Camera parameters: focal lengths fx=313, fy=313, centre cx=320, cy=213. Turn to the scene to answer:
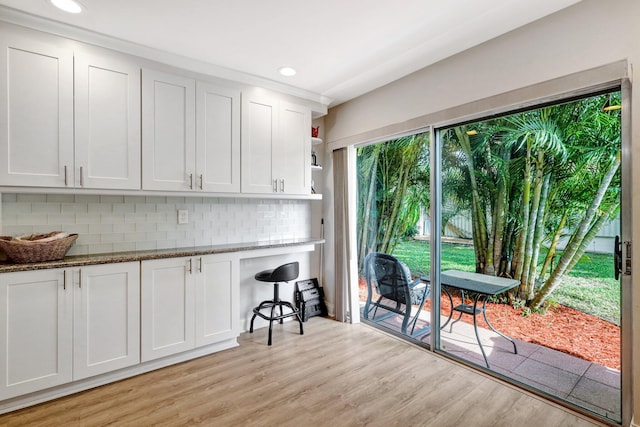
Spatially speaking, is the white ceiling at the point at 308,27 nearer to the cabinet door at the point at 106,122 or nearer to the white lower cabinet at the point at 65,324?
the cabinet door at the point at 106,122

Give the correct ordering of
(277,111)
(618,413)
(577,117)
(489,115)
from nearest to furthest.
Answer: (618,413)
(577,117)
(489,115)
(277,111)

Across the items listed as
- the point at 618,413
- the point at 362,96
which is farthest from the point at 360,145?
the point at 618,413

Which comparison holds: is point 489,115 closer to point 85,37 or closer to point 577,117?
point 577,117

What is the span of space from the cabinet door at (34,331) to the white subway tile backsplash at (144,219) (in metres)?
0.48

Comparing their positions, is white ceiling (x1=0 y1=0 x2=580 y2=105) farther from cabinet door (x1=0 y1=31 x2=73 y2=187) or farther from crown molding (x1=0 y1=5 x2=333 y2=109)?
cabinet door (x1=0 y1=31 x2=73 y2=187)

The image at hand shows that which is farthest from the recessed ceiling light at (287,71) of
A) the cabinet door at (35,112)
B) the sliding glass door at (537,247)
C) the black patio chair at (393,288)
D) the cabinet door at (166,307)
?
the black patio chair at (393,288)

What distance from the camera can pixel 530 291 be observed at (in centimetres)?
227

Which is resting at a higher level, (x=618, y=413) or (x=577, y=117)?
(x=577, y=117)

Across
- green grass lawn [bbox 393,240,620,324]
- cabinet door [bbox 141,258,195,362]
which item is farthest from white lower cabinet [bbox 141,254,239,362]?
green grass lawn [bbox 393,240,620,324]

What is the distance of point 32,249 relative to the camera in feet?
6.76

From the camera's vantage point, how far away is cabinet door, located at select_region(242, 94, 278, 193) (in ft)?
10.0

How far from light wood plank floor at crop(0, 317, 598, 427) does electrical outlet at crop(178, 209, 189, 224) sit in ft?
4.11

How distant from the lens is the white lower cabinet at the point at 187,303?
247 cm

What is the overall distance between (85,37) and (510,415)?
12.7 feet
